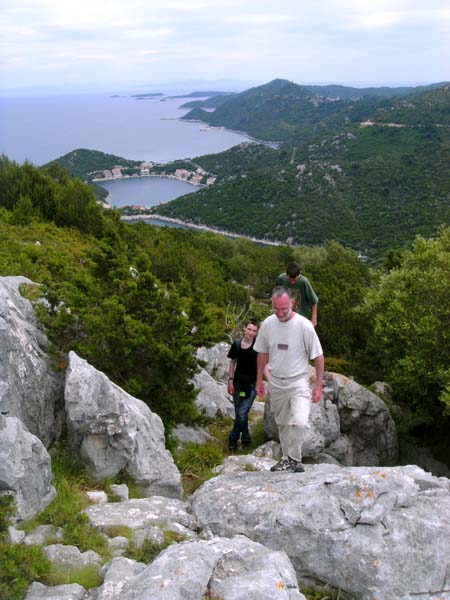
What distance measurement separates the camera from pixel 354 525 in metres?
4.94

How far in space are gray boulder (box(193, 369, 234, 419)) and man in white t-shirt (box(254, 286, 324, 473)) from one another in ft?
11.7

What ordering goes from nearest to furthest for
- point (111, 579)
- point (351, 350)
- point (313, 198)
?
point (111, 579) → point (351, 350) → point (313, 198)

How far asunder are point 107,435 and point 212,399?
4971mm

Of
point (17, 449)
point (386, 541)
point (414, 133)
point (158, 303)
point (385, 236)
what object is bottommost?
point (385, 236)

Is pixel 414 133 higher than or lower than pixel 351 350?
higher

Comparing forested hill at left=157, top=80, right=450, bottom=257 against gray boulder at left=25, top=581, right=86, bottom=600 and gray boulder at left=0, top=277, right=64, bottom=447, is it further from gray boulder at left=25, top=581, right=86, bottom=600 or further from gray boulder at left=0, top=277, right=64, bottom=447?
gray boulder at left=25, top=581, right=86, bottom=600

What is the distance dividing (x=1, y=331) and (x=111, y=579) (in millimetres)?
3227

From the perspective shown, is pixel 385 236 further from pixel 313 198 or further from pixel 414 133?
pixel 414 133

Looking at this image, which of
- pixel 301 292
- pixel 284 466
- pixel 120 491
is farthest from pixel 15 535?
pixel 301 292

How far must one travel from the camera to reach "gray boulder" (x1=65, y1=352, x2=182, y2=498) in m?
6.02

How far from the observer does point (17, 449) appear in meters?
4.84

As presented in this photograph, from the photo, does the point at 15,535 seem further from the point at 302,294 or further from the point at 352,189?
the point at 352,189

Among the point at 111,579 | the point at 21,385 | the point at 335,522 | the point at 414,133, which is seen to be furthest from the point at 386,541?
the point at 414,133

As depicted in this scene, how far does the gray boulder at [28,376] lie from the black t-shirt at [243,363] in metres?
2.74
